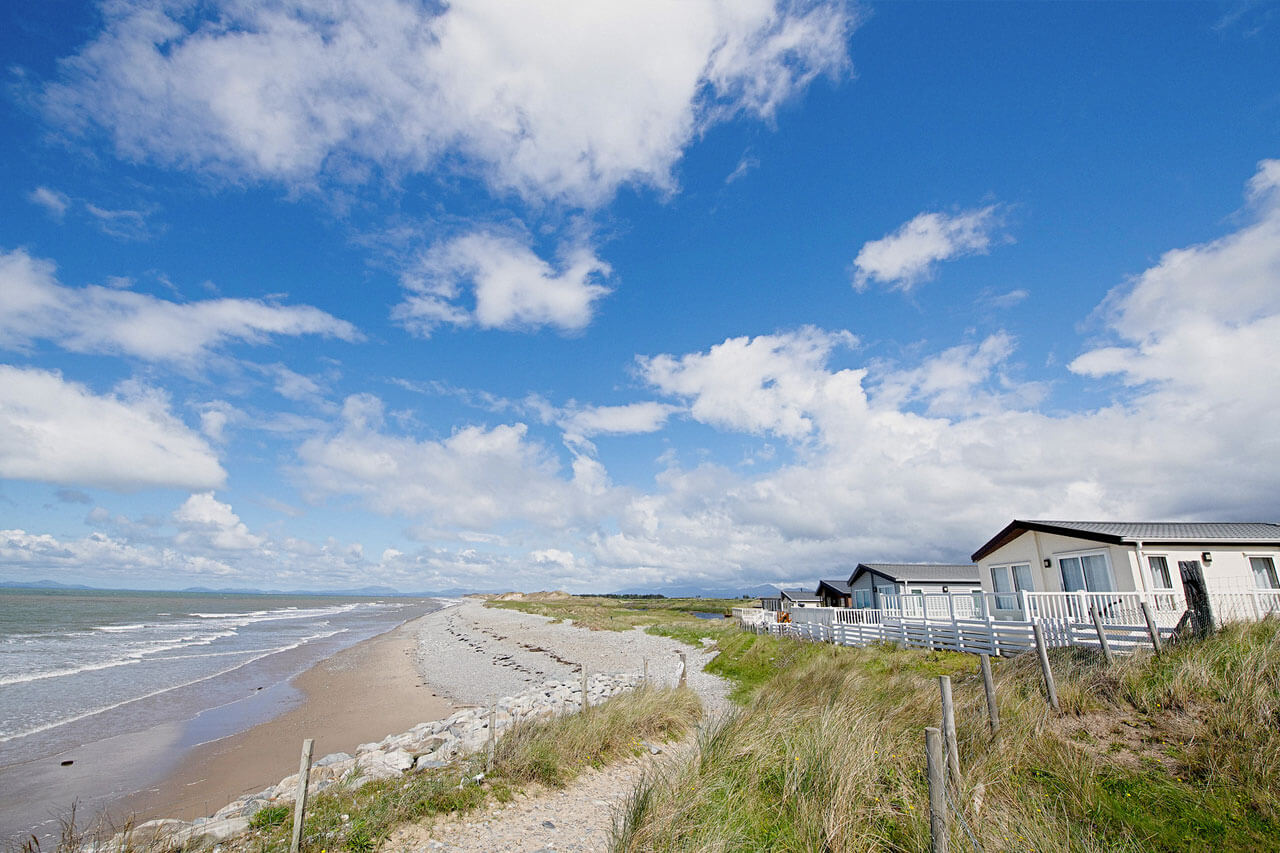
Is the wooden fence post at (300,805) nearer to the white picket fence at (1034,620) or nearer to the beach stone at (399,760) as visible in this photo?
the beach stone at (399,760)

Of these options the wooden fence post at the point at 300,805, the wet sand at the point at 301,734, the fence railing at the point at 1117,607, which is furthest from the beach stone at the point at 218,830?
the fence railing at the point at 1117,607

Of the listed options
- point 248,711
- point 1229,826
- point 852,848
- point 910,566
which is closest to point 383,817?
point 852,848

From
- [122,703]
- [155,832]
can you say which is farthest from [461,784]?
[122,703]

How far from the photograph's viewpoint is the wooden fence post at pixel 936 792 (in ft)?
15.3

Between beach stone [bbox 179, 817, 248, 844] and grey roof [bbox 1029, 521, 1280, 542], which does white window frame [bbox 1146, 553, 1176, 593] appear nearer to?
grey roof [bbox 1029, 521, 1280, 542]

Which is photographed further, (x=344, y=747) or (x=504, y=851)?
(x=344, y=747)

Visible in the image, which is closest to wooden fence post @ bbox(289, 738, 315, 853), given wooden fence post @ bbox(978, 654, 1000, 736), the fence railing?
wooden fence post @ bbox(978, 654, 1000, 736)

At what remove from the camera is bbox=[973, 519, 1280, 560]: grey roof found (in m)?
17.8

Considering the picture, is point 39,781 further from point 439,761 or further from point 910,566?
point 910,566

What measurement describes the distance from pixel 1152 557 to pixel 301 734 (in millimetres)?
24763

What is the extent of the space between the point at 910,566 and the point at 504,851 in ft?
108

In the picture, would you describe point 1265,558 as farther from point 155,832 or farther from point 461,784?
point 155,832

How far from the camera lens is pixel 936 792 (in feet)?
15.7

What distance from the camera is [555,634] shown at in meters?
44.6
